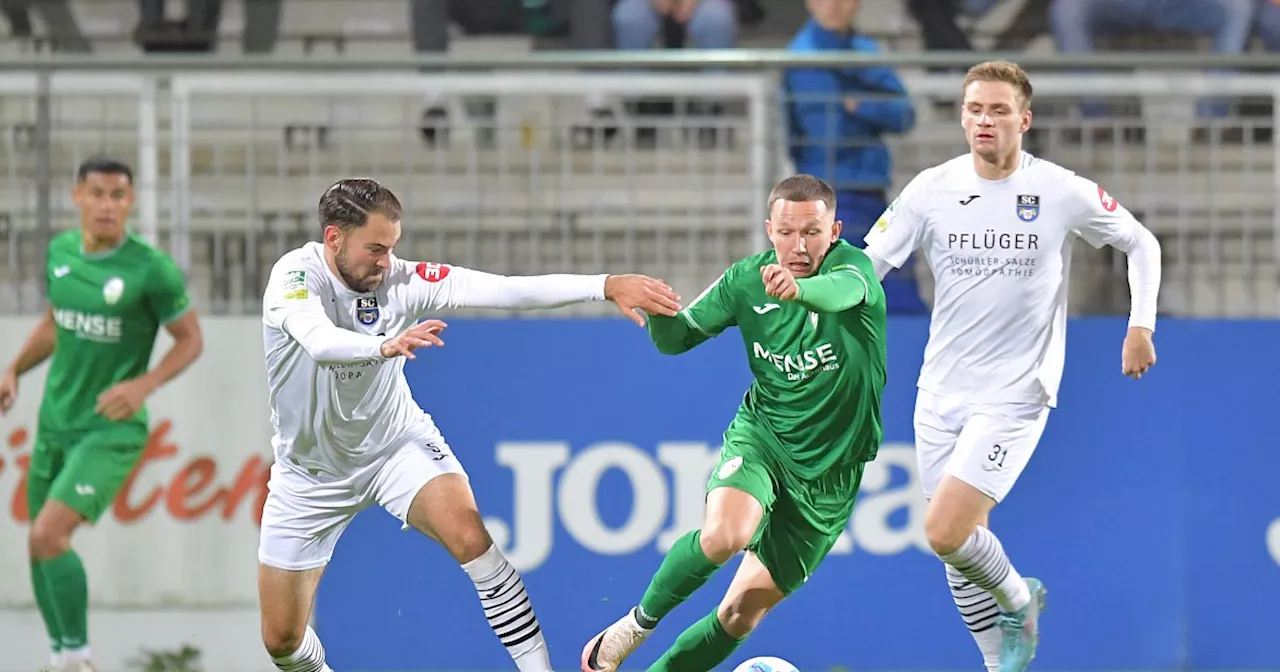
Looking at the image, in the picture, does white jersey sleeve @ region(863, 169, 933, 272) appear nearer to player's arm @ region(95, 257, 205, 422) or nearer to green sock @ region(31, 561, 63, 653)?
player's arm @ region(95, 257, 205, 422)

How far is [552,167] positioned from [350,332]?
2.81 metres

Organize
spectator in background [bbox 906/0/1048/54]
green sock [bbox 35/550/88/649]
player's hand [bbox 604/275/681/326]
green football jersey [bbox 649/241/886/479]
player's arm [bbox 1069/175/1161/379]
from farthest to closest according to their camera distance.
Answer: spectator in background [bbox 906/0/1048/54]
green sock [bbox 35/550/88/649]
player's arm [bbox 1069/175/1161/379]
green football jersey [bbox 649/241/886/479]
player's hand [bbox 604/275/681/326]

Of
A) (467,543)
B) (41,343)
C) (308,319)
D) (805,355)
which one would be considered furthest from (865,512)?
(41,343)

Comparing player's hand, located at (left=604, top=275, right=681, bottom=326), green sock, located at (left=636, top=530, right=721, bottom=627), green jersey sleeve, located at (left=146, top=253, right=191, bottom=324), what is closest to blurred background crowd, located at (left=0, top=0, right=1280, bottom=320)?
green jersey sleeve, located at (left=146, top=253, right=191, bottom=324)

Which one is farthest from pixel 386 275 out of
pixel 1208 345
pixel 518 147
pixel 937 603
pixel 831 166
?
pixel 1208 345

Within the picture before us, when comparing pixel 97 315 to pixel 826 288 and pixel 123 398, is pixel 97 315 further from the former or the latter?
pixel 826 288

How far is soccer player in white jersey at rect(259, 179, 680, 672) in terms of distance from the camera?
21.9 ft

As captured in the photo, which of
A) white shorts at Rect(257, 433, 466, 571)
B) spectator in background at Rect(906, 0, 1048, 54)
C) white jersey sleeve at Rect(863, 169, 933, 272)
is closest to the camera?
white shorts at Rect(257, 433, 466, 571)

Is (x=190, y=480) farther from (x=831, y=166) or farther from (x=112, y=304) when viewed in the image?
(x=831, y=166)

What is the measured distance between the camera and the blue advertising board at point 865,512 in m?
8.98

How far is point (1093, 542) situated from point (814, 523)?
2.55m

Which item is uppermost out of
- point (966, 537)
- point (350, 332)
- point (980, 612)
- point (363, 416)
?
point (350, 332)

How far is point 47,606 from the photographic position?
8.77 metres

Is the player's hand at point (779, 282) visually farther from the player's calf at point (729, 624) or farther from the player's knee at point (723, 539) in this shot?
the player's calf at point (729, 624)
